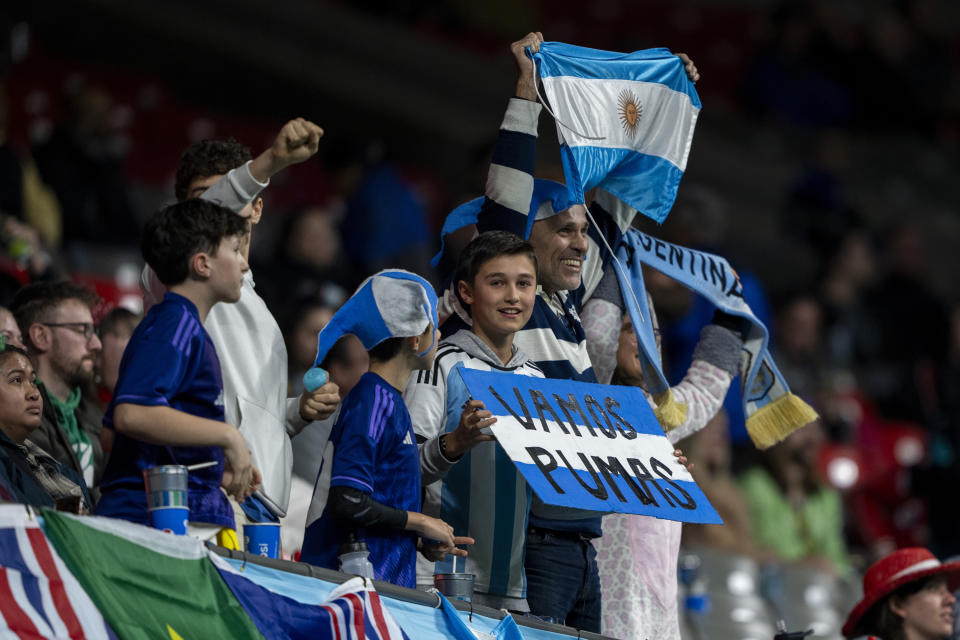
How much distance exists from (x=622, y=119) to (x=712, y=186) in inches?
319

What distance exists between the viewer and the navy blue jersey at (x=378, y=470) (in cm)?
372

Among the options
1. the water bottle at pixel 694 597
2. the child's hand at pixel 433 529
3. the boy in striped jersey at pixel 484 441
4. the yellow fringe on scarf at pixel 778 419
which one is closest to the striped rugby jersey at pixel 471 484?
the boy in striped jersey at pixel 484 441

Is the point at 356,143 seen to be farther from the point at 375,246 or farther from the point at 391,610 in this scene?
the point at 391,610

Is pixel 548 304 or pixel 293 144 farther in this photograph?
pixel 548 304

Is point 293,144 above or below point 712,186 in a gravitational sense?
below

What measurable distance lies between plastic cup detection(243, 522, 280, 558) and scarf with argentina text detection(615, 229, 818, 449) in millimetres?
1638

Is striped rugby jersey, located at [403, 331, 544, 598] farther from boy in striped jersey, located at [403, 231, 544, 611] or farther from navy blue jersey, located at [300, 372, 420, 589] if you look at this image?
navy blue jersey, located at [300, 372, 420, 589]

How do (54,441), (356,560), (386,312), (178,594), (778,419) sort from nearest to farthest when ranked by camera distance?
(178,594) < (356,560) < (386,312) < (54,441) < (778,419)

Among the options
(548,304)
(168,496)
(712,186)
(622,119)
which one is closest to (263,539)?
(168,496)

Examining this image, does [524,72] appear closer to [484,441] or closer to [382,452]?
[484,441]

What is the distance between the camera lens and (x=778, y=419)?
4984 mm

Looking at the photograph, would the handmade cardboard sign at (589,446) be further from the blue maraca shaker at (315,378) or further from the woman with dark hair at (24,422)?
the woman with dark hair at (24,422)

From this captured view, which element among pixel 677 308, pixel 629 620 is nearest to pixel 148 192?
pixel 677 308

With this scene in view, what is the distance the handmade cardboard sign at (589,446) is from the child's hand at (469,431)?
0.12 ft
